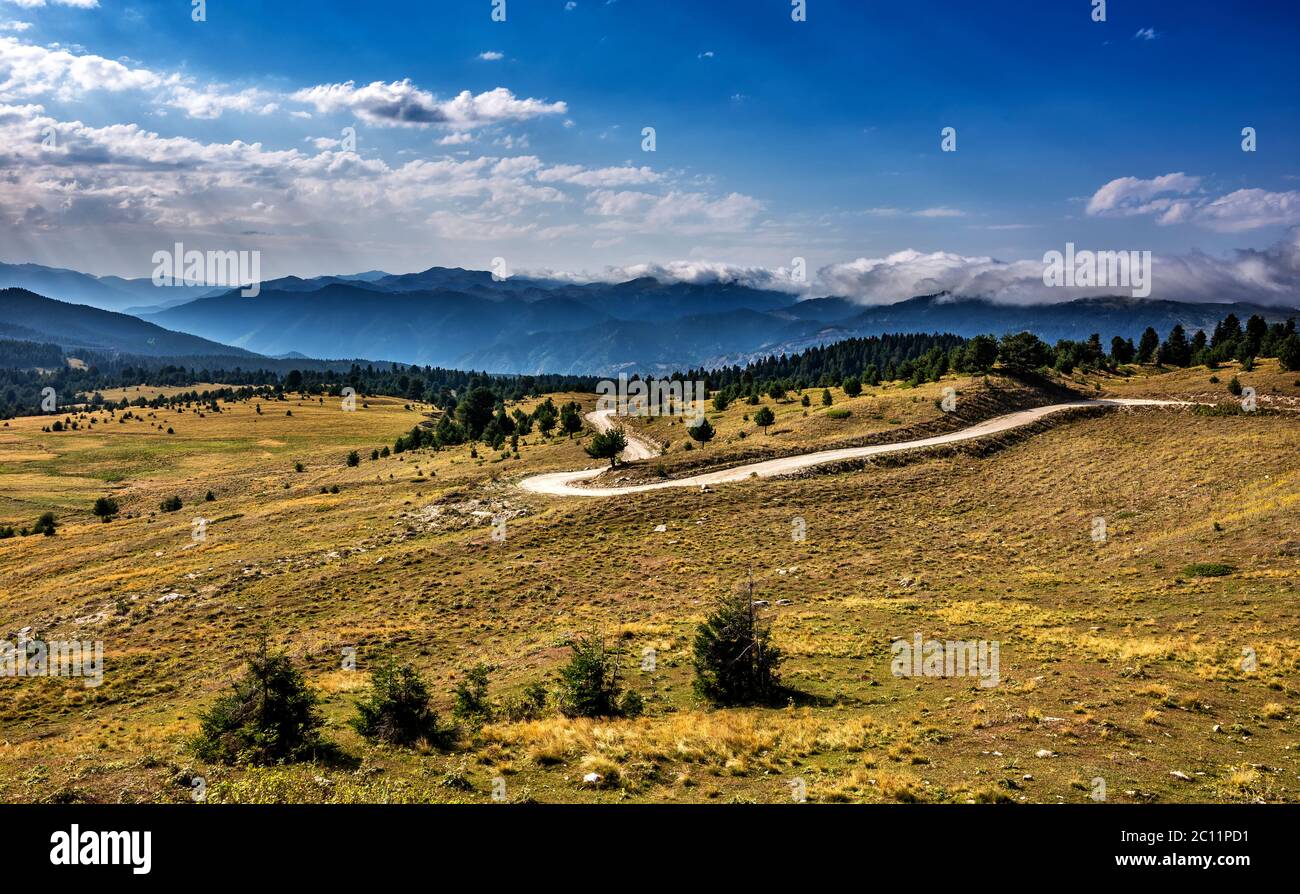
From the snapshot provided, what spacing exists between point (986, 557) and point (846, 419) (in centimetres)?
3736

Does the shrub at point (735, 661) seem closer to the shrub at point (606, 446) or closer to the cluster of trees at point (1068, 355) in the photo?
the shrub at point (606, 446)

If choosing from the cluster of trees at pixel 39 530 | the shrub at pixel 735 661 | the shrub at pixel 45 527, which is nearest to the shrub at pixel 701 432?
the shrub at pixel 735 661

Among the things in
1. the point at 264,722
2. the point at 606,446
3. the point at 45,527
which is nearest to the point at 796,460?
the point at 606,446

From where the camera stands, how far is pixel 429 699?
64.5ft

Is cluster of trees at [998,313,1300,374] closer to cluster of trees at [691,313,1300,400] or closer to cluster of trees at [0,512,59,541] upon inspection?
cluster of trees at [691,313,1300,400]

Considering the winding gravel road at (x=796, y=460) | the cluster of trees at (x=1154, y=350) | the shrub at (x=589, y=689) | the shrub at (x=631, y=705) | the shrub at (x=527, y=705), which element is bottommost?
the shrub at (x=527, y=705)

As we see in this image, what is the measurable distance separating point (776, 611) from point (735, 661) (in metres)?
11.9

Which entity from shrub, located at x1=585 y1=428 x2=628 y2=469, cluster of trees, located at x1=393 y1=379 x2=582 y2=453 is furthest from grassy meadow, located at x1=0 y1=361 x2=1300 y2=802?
cluster of trees, located at x1=393 y1=379 x2=582 y2=453

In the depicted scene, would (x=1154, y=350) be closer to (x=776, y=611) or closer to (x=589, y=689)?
(x=776, y=611)

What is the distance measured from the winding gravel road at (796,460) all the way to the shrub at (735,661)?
3260cm

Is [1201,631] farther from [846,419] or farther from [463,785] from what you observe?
[846,419]

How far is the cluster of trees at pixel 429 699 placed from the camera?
1716 cm
